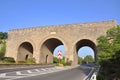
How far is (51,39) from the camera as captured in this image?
127ft

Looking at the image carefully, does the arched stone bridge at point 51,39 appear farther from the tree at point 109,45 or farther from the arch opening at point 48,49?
the tree at point 109,45

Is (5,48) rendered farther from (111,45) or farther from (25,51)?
(111,45)

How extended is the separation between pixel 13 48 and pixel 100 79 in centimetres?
3268

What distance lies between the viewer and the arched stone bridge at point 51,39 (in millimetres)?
34062

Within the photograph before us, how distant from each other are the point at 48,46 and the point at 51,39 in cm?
264

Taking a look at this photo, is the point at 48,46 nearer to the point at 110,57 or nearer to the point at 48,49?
the point at 48,49

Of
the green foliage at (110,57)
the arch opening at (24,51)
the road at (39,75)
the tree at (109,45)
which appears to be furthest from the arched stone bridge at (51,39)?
the green foliage at (110,57)

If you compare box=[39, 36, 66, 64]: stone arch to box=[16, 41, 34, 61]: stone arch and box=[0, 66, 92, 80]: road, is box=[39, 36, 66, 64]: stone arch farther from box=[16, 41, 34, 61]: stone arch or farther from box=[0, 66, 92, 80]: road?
box=[0, 66, 92, 80]: road

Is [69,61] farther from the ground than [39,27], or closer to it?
closer to it

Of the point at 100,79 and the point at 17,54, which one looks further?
the point at 17,54

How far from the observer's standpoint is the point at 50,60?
41938mm

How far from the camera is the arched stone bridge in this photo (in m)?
34.1

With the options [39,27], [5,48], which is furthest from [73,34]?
[5,48]

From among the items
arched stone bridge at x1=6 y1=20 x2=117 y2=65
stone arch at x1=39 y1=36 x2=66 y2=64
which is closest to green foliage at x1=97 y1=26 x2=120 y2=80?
arched stone bridge at x1=6 y1=20 x2=117 y2=65
